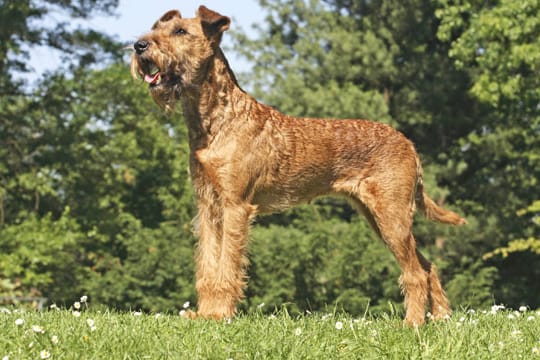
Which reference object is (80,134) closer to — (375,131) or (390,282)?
(390,282)

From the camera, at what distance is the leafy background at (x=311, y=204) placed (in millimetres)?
22000

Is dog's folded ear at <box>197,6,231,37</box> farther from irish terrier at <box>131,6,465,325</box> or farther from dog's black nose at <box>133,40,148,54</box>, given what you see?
dog's black nose at <box>133,40,148,54</box>

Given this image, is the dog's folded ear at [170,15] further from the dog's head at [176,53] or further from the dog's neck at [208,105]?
the dog's neck at [208,105]

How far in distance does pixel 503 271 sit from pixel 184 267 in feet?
34.3

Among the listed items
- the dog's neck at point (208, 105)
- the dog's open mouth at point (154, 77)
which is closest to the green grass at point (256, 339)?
the dog's neck at point (208, 105)

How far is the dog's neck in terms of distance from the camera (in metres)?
5.93

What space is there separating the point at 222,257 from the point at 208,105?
117 cm

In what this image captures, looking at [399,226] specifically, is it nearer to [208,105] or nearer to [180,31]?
[208,105]

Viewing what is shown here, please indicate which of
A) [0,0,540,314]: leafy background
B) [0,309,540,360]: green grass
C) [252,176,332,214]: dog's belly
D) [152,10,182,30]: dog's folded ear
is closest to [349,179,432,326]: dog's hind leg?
[252,176,332,214]: dog's belly

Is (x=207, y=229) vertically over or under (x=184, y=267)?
over

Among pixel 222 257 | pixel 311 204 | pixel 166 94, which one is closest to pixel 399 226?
pixel 222 257

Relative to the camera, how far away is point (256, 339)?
14.3 feet

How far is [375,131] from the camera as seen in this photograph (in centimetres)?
659

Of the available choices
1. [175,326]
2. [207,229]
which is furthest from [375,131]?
[175,326]
